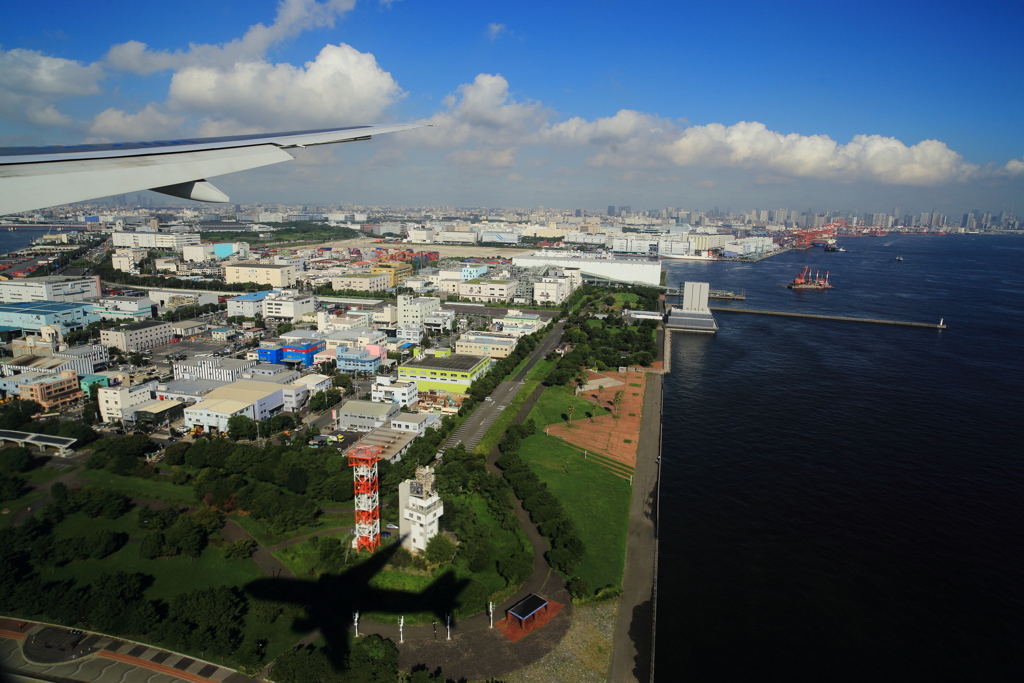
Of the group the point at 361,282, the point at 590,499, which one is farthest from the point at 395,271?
the point at 590,499

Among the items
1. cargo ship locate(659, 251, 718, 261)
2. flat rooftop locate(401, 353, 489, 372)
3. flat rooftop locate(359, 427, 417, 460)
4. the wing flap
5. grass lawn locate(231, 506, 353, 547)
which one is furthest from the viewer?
cargo ship locate(659, 251, 718, 261)

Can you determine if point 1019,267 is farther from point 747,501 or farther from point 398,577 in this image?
point 398,577

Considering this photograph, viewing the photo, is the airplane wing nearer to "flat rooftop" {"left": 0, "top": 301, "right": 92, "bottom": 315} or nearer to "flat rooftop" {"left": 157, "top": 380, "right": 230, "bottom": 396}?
"flat rooftop" {"left": 157, "top": 380, "right": 230, "bottom": 396}

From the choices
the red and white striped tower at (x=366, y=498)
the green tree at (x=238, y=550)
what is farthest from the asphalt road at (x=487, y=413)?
the green tree at (x=238, y=550)

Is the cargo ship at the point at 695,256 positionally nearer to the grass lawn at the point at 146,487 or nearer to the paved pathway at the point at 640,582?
the paved pathway at the point at 640,582

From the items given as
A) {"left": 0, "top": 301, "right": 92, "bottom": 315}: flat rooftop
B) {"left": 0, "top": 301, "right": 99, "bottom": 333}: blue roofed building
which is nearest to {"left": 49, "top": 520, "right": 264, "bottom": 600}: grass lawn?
{"left": 0, "top": 301, "right": 99, "bottom": 333}: blue roofed building

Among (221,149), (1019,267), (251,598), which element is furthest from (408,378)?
(1019,267)
